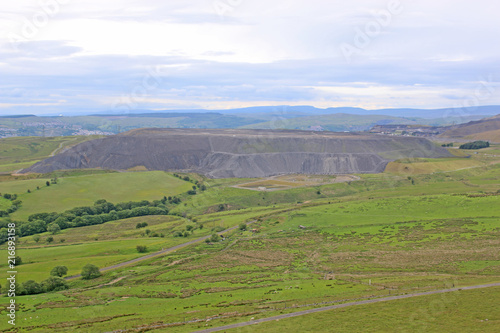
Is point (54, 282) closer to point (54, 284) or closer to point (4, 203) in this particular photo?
point (54, 284)

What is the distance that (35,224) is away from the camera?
3401 inches

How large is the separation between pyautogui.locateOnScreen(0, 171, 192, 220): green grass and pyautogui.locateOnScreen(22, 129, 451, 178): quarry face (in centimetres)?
2453

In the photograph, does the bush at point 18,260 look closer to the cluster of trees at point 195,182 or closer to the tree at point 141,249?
the tree at point 141,249

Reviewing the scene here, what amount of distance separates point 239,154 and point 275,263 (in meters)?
104

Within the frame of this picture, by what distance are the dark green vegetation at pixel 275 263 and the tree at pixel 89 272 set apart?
80 cm

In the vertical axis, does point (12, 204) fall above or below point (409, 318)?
below

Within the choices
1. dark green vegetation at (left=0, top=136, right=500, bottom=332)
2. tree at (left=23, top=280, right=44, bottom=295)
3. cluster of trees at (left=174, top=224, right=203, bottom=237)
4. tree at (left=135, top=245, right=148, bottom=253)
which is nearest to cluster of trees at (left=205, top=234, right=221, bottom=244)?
dark green vegetation at (left=0, top=136, right=500, bottom=332)

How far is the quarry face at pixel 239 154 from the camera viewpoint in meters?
154

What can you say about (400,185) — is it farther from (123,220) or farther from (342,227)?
(123,220)

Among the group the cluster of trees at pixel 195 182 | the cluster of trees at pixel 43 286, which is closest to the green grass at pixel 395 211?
the cluster of trees at pixel 195 182

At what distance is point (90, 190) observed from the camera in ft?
368

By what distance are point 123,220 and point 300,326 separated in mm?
68857

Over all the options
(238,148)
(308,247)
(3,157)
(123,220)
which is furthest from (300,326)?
(3,157)

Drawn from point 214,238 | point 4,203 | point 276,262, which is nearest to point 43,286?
point 276,262
